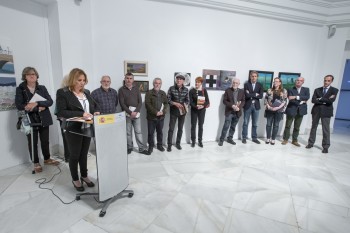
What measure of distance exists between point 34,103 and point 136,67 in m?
1.90

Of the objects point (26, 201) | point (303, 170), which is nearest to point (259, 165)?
point (303, 170)

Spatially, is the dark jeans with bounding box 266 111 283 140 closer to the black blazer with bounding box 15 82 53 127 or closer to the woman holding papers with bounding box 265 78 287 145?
the woman holding papers with bounding box 265 78 287 145

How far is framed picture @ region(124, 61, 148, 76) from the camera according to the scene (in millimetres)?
3996

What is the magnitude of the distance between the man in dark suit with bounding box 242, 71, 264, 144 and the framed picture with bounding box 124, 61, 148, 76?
2421 millimetres

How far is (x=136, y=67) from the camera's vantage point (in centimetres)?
405

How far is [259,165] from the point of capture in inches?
144

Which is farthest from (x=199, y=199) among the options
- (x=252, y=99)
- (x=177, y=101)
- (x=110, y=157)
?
(x=252, y=99)

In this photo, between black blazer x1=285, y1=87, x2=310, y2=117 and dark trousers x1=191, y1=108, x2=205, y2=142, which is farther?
black blazer x1=285, y1=87, x2=310, y2=117

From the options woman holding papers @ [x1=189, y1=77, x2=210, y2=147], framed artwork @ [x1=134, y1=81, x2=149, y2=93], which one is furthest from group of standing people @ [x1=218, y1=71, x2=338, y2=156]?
framed artwork @ [x1=134, y1=81, x2=149, y2=93]

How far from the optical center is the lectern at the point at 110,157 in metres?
2.08

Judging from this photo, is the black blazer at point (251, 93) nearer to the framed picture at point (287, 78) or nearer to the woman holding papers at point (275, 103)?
the woman holding papers at point (275, 103)

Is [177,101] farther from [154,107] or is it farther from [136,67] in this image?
[136,67]

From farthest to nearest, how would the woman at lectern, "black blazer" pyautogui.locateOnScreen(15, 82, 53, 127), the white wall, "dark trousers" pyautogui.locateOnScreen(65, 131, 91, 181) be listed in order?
the white wall, "black blazer" pyautogui.locateOnScreen(15, 82, 53, 127), "dark trousers" pyautogui.locateOnScreen(65, 131, 91, 181), the woman at lectern

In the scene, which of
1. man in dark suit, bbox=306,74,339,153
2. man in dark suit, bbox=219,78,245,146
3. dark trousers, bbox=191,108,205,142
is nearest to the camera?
man in dark suit, bbox=306,74,339,153
